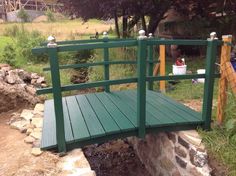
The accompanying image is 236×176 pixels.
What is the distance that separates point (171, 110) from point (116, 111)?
801 mm

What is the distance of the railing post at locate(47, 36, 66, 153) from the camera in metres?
2.96

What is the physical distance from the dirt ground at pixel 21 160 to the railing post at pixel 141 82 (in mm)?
1075

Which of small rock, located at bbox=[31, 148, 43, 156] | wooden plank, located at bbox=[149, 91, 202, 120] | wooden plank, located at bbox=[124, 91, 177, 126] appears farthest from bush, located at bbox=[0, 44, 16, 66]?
small rock, located at bbox=[31, 148, 43, 156]

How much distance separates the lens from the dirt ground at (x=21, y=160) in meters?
2.97

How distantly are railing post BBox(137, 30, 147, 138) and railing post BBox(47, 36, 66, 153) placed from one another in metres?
0.93

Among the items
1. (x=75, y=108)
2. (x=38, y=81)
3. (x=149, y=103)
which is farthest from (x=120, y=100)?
(x=38, y=81)

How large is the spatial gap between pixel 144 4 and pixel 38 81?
147 inches

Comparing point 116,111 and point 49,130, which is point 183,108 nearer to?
point 116,111

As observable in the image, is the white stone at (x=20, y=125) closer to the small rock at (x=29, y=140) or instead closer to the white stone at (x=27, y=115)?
the white stone at (x=27, y=115)

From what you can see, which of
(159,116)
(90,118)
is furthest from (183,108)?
(90,118)

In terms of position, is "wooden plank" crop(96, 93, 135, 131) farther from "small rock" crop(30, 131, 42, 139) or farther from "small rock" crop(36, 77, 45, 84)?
"small rock" crop(36, 77, 45, 84)

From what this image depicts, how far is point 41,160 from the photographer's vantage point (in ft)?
10.3

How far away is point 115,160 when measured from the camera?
205 inches

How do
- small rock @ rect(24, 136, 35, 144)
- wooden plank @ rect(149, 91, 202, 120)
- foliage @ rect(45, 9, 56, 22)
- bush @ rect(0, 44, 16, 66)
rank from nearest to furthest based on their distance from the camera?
small rock @ rect(24, 136, 35, 144), wooden plank @ rect(149, 91, 202, 120), bush @ rect(0, 44, 16, 66), foliage @ rect(45, 9, 56, 22)
